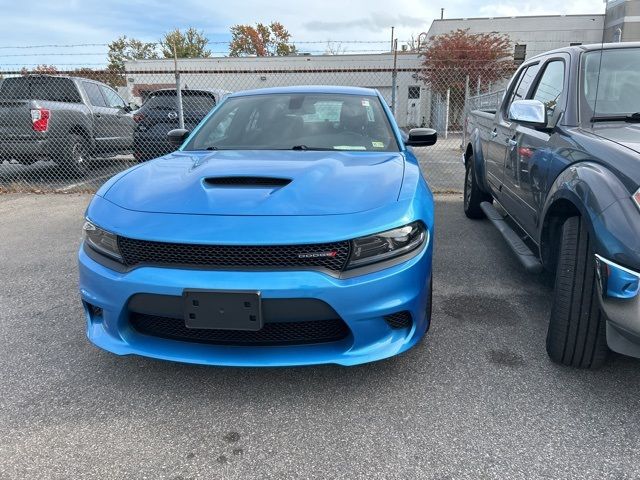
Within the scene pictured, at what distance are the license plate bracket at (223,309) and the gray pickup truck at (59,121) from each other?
7266 millimetres

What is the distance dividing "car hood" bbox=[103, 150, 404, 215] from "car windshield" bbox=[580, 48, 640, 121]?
1203 mm

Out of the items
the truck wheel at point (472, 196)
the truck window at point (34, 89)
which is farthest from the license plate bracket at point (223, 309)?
the truck window at point (34, 89)

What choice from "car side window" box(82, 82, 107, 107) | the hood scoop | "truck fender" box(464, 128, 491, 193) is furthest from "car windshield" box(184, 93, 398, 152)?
"car side window" box(82, 82, 107, 107)

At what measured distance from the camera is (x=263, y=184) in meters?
2.53

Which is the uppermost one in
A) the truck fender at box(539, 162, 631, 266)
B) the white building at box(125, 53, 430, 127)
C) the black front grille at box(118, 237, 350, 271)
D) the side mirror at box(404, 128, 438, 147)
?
the white building at box(125, 53, 430, 127)

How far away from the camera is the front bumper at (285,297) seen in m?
2.07

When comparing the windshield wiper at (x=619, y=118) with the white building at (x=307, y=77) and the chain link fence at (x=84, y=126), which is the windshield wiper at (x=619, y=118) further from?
the white building at (x=307, y=77)

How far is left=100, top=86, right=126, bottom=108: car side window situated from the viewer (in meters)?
9.92

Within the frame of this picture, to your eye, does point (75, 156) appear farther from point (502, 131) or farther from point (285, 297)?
point (285, 297)

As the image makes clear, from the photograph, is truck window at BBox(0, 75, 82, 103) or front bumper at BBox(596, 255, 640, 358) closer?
front bumper at BBox(596, 255, 640, 358)

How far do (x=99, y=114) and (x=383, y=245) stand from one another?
8.71m

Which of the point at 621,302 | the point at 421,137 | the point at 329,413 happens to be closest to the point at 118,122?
the point at 421,137

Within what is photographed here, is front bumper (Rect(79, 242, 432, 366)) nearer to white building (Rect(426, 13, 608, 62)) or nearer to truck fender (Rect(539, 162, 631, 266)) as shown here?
truck fender (Rect(539, 162, 631, 266))

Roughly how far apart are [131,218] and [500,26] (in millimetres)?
30721
